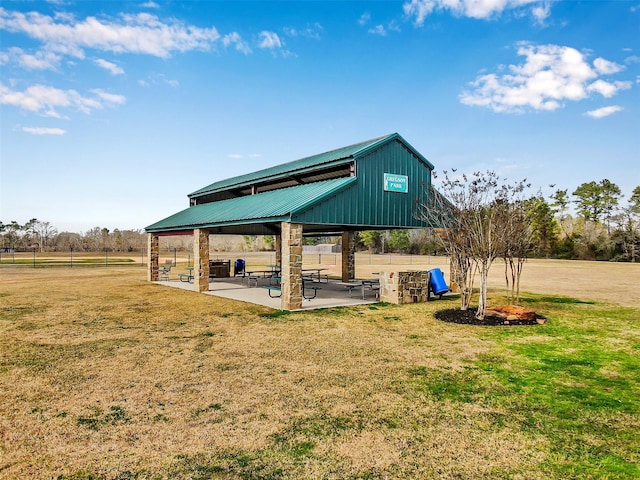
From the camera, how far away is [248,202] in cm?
1725

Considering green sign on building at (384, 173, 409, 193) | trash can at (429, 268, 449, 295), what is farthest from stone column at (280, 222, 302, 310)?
trash can at (429, 268, 449, 295)

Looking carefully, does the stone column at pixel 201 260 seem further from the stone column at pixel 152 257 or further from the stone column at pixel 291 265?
the stone column at pixel 291 265

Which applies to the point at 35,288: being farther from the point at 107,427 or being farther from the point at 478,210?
the point at 478,210

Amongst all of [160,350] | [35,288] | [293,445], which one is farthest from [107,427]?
[35,288]

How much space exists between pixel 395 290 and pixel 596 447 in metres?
9.68

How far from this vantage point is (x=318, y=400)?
17.4 ft

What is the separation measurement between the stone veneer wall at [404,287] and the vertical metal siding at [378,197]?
6.65ft

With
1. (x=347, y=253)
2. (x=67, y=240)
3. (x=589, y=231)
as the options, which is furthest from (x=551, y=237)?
(x=67, y=240)

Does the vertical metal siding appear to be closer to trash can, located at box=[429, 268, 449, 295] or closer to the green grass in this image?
trash can, located at box=[429, 268, 449, 295]

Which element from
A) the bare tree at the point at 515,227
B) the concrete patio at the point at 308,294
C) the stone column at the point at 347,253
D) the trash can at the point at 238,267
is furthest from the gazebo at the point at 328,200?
the trash can at the point at 238,267

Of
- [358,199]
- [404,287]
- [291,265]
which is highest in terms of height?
[358,199]

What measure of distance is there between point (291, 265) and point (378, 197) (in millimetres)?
4440

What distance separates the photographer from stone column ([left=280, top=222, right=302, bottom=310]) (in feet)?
40.0

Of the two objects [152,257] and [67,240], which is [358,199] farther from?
[67,240]
